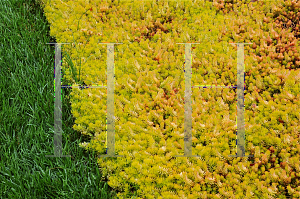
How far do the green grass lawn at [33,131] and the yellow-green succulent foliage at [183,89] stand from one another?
0.21 m

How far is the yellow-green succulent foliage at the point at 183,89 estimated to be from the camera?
8.56 feet

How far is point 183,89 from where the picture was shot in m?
3.34

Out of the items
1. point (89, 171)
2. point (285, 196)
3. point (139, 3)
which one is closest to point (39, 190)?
point (89, 171)

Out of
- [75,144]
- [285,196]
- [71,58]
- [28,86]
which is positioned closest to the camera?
[285,196]

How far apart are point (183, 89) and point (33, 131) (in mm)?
1915

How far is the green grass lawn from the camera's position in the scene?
279 cm

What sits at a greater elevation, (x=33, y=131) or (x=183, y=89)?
(x=183, y=89)

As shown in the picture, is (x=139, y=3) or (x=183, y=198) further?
(x=139, y=3)

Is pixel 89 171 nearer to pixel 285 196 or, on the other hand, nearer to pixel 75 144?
pixel 75 144

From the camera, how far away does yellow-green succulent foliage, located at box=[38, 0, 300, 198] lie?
2609 millimetres

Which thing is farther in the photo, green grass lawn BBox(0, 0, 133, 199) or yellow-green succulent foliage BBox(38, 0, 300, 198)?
green grass lawn BBox(0, 0, 133, 199)

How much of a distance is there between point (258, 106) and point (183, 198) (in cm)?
139

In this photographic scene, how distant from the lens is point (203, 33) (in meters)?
3.99

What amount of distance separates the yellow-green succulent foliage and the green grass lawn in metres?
0.21
